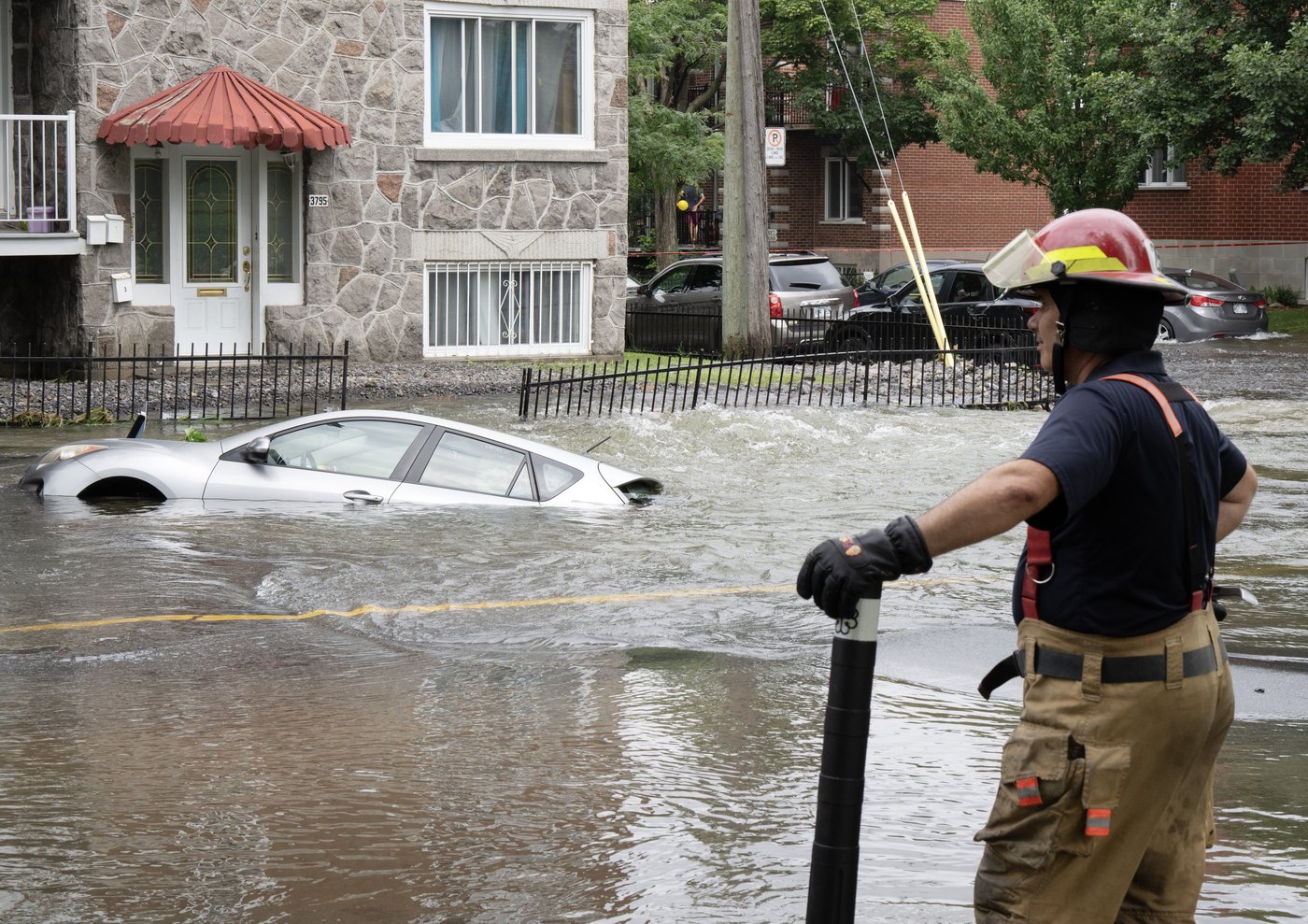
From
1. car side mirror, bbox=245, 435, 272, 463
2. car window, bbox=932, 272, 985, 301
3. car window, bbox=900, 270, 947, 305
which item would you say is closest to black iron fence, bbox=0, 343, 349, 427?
car side mirror, bbox=245, 435, 272, 463

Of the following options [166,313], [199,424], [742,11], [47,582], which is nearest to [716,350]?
[742,11]

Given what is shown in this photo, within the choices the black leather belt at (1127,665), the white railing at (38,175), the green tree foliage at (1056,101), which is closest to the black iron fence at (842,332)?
the white railing at (38,175)

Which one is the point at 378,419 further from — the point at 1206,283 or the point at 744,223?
the point at 1206,283

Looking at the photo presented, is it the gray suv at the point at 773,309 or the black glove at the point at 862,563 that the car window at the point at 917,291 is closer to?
the gray suv at the point at 773,309

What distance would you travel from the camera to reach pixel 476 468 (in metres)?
10.7

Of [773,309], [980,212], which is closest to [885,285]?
[773,309]

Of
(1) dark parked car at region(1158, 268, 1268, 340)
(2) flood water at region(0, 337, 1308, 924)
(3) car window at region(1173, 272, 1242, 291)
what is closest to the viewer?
(2) flood water at region(0, 337, 1308, 924)

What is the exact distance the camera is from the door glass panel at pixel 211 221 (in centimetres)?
2055

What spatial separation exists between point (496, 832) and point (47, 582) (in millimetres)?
4899

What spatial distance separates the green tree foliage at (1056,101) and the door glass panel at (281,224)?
16.7 metres

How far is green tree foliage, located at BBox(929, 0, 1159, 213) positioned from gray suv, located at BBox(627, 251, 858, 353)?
8955 millimetres

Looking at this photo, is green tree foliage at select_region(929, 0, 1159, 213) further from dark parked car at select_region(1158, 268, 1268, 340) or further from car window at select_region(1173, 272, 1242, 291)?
dark parked car at select_region(1158, 268, 1268, 340)

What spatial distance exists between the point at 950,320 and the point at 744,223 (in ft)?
13.5

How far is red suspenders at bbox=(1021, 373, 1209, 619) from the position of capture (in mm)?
3480
